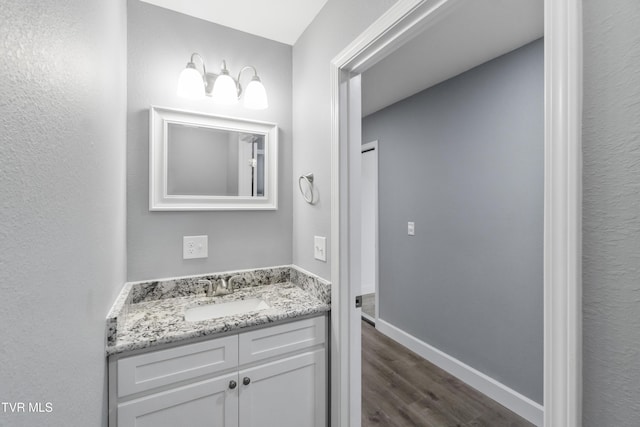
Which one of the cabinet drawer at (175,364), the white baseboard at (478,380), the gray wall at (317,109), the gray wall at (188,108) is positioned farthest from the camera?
the white baseboard at (478,380)

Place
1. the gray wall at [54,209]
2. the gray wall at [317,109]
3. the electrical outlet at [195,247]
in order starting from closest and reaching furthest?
the gray wall at [54,209], the gray wall at [317,109], the electrical outlet at [195,247]

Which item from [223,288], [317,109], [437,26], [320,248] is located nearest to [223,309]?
[223,288]

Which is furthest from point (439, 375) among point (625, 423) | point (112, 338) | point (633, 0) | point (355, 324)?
point (633, 0)

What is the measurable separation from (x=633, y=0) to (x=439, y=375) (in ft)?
7.96

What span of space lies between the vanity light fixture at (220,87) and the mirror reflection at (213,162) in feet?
0.58

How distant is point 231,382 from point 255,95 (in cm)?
147

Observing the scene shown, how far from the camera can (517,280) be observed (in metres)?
1.84

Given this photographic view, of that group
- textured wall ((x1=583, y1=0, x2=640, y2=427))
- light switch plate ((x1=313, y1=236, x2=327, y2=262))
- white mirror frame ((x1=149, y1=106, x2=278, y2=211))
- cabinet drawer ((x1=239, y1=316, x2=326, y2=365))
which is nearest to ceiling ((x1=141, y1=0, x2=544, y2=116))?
white mirror frame ((x1=149, y1=106, x2=278, y2=211))

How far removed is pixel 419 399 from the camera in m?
1.96

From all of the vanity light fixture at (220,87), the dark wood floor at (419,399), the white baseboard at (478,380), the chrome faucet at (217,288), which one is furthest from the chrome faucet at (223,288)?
the white baseboard at (478,380)

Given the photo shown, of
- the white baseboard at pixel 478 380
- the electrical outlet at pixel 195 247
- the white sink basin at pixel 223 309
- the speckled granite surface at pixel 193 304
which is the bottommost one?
the white baseboard at pixel 478 380

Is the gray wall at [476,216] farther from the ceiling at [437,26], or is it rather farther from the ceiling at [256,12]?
the ceiling at [256,12]

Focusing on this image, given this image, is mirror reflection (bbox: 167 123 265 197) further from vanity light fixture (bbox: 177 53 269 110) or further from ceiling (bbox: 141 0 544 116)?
ceiling (bbox: 141 0 544 116)

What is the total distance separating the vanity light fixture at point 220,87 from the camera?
4.85 feet
